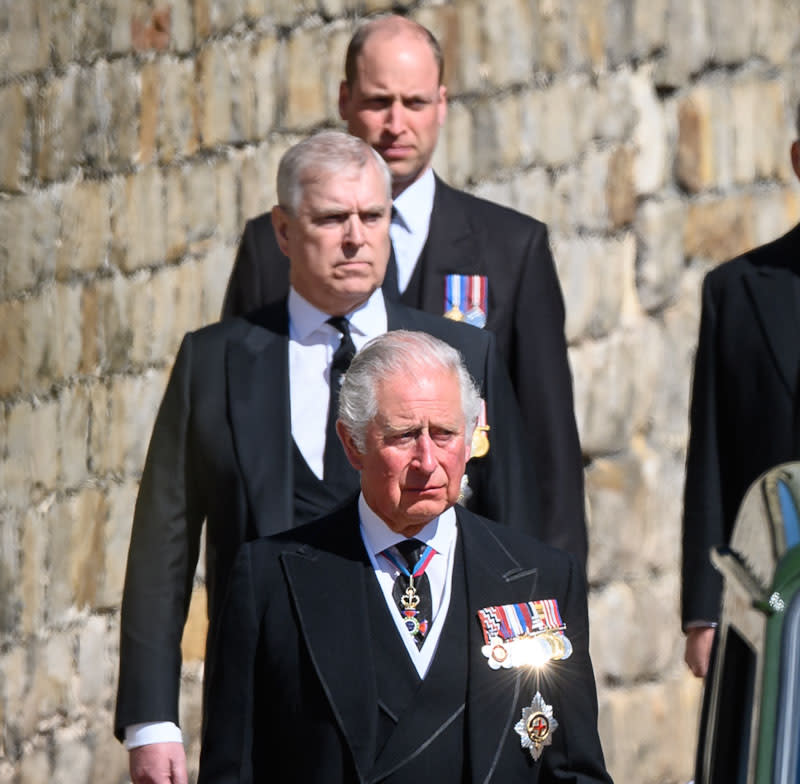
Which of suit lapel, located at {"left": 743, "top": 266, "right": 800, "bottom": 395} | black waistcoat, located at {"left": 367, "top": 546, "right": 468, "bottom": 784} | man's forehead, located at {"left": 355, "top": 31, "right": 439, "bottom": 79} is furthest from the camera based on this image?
man's forehead, located at {"left": 355, "top": 31, "right": 439, "bottom": 79}

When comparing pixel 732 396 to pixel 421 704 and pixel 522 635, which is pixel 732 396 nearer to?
pixel 522 635

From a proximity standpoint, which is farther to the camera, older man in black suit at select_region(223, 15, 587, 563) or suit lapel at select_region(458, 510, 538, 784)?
older man in black suit at select_region(223, 15, 587, 563)

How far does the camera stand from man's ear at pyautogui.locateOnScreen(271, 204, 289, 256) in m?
4.99

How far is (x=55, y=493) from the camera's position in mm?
8148

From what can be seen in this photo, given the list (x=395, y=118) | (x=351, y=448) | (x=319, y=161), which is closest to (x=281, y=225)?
(x=319, y=161)

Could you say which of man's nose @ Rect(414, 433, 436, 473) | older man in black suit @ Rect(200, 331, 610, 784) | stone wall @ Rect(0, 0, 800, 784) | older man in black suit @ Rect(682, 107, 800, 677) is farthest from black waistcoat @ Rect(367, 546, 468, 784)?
stone wall @ Rect(0, 0, 800, 784)

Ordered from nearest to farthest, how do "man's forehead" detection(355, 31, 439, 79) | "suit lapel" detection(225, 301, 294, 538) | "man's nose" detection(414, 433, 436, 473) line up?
"man's nose" detection(414, 433, 436, 473), "suit lapel" detection(225, 301, 294, 538), "man's forehead" detection(355, 31, 439, 79)

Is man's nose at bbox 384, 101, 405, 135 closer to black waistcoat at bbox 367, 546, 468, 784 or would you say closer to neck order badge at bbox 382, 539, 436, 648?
neck order badge at bbox 382, 539, 436, 648

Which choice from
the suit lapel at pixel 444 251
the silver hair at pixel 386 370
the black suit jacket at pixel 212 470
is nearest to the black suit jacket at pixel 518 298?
the suit lapel at pixel 444 251

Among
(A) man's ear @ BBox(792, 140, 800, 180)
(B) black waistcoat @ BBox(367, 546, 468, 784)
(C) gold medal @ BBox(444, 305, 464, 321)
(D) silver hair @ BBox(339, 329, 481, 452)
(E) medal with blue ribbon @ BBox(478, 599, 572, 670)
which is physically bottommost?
(B) black waistcoat @ BBox(367, 546, 468, 784)

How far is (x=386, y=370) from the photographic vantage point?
407 centimetres

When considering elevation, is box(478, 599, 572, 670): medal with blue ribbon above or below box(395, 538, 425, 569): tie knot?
below

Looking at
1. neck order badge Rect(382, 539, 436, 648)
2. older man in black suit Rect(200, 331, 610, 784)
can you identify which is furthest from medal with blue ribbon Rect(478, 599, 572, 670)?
neck order badge Rect(382, 539, 436, 648)

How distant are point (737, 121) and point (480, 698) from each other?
376 cm
